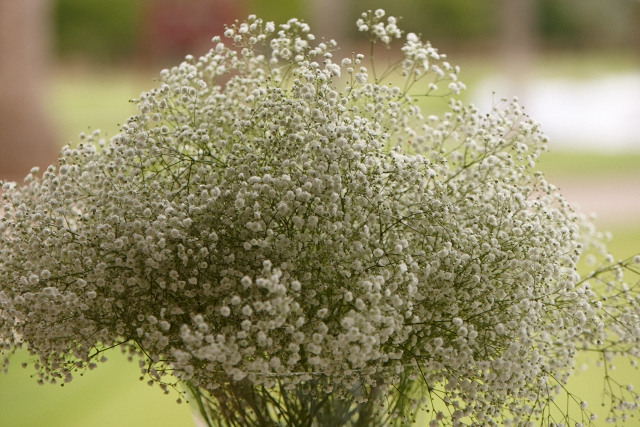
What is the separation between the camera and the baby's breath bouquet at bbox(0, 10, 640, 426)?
1187 mm

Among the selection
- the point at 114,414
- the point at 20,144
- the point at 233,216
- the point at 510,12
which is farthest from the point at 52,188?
the point at 510,12

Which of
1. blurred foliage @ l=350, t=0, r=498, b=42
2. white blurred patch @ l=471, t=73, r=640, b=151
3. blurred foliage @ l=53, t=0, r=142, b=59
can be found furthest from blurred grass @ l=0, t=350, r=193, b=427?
blurred foliage @ l=53, t=0, r=142, b=59

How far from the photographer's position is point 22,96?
7031mm

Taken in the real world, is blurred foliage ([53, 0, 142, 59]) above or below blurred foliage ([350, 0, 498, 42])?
above

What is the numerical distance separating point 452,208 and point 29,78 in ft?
21.0

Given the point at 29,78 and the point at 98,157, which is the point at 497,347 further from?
the point at 29,78

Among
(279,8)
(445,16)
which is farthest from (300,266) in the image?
(445,16)

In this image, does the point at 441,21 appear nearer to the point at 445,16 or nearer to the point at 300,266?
the point at 445,16

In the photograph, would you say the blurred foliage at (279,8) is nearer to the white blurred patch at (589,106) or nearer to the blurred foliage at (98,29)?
the blurred foliage at (98,29)

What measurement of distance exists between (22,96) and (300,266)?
639 centimetres

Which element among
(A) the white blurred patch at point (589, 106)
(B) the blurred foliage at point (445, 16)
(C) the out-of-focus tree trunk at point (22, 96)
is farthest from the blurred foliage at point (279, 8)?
(C) the out-of-focus tree trunk at point (22, 96)

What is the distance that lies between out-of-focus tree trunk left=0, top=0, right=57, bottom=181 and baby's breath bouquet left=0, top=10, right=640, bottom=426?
5.94 m

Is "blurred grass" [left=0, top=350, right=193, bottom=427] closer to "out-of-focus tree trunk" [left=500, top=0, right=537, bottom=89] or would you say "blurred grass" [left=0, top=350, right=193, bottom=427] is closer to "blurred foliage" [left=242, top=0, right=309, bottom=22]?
"out-of-focus tree trunk" [left=500, top=0, right=537, bottom=89]

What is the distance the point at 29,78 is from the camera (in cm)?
702
